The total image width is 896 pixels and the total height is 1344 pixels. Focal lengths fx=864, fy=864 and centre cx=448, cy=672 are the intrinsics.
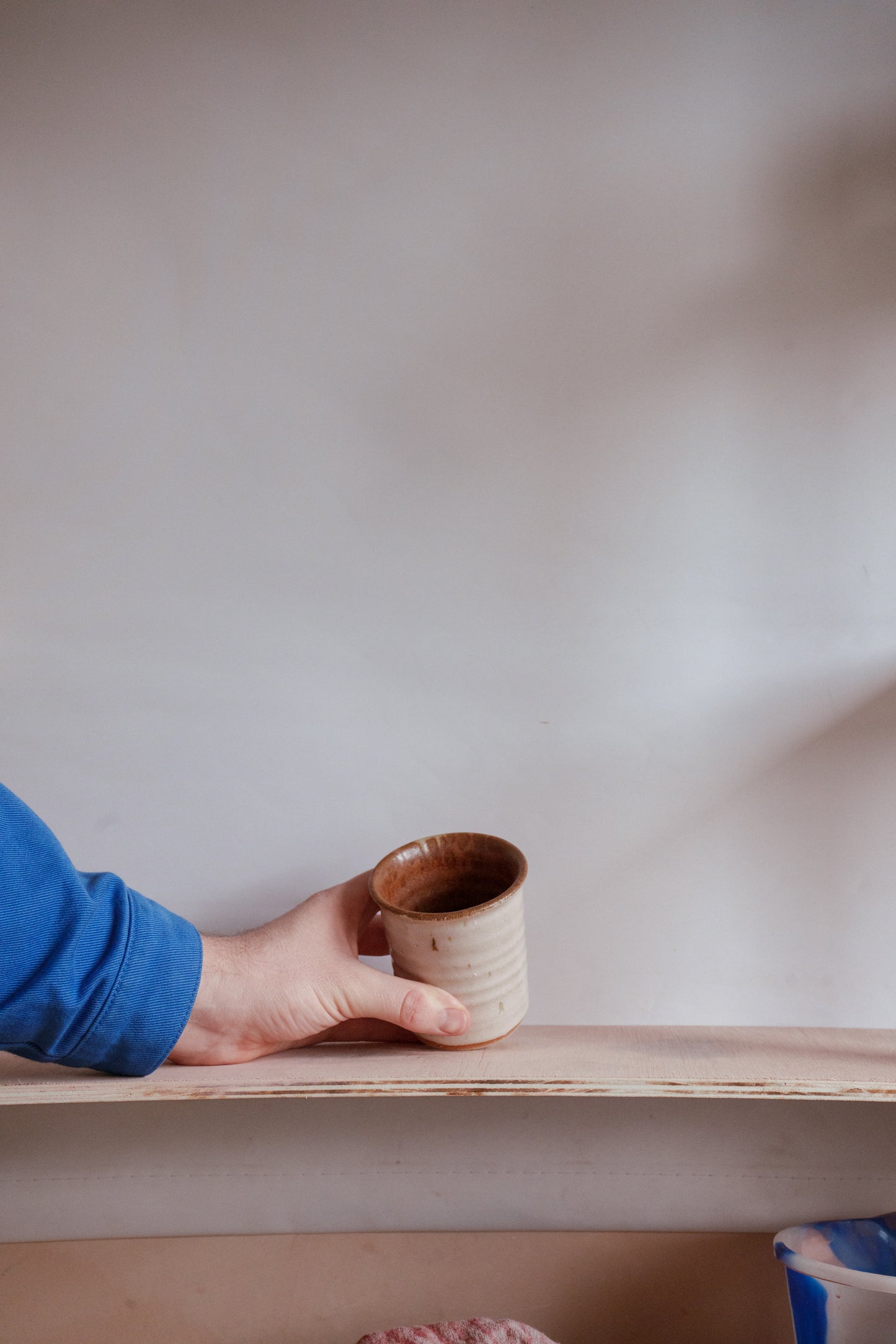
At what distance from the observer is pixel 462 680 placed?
0.88 m

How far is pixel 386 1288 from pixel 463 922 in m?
0.49

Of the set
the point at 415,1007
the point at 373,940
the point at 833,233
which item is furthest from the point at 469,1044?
the point at 833,233

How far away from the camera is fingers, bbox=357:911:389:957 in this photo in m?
0.83

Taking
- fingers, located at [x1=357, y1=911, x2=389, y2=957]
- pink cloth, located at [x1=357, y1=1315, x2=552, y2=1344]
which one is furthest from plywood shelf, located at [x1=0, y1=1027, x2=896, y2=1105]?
pink cloth, located at [x1=357, y1=1315, x2=552, y2=1344]

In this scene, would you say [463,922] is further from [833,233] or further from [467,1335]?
[833,233]

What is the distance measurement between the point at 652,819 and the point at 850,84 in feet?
2.34

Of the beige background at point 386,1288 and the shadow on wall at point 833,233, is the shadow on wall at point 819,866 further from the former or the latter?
the shadow on wall at point 833,233

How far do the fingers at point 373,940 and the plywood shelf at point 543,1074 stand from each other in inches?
4.2

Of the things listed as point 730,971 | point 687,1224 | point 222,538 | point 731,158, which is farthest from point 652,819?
point 731,158

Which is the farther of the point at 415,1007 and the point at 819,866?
the point at 819,866

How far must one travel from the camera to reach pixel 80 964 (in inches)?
24.3

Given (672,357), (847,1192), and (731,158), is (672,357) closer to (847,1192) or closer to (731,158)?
(731,158)

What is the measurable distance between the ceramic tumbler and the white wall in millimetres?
144

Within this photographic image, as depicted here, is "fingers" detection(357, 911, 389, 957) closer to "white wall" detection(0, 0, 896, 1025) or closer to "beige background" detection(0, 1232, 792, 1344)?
"white wall" detection(0, 0, 896, 1025)
